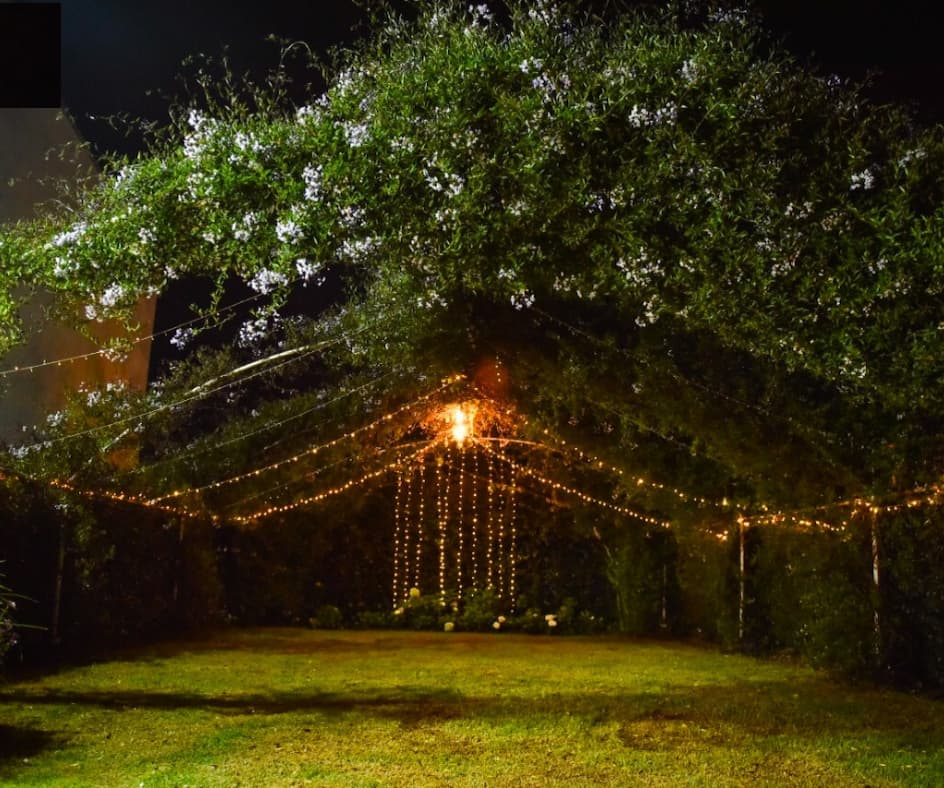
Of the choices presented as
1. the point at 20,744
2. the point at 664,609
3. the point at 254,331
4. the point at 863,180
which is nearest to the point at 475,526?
the point at 664,609

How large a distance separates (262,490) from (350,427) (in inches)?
102

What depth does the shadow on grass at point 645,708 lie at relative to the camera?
21.8 feet

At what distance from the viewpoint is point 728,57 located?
15.8 ft

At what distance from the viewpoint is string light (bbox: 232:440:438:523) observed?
14.9 m

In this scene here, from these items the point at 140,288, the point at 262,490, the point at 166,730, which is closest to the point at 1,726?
the point at 166,730

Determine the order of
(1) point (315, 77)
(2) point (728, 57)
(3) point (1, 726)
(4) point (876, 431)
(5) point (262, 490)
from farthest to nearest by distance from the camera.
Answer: (5) point (262, 490) < (4) point (876, 431) < (3) point (1, 726) < (1) point (315, 77) < (2) point (728, 57)

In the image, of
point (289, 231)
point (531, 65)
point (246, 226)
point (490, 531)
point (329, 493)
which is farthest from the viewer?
point (490, 531)

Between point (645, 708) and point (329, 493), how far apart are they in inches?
332

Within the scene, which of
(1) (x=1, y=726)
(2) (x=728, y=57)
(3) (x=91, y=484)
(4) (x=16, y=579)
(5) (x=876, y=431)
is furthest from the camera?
(3) (x=91, y=484)

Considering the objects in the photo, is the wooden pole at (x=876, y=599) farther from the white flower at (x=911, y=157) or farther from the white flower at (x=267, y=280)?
the white flower at (x=267, y=280)

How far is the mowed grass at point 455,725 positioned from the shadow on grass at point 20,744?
0.02m

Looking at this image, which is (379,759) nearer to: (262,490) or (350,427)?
(350,427)

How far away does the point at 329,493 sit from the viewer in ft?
50.3

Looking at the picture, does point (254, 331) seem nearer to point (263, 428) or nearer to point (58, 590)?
point (263, 428)
